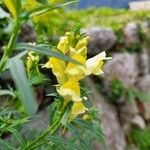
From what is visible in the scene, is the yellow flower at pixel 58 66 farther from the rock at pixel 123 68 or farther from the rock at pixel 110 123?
the rock at pixel 123 68

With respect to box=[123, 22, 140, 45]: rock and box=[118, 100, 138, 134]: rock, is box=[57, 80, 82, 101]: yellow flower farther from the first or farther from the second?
box=[123, 22, 140, 45]: rock

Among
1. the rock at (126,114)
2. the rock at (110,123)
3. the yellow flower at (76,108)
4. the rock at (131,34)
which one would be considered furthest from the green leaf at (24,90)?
the rock at (131,34)

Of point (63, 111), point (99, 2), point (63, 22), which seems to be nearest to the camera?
point (63, 111)

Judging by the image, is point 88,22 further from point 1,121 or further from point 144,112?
point 1,121

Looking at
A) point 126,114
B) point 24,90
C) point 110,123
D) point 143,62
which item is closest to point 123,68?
point 143,62

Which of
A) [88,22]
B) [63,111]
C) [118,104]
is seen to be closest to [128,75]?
[118,104]
